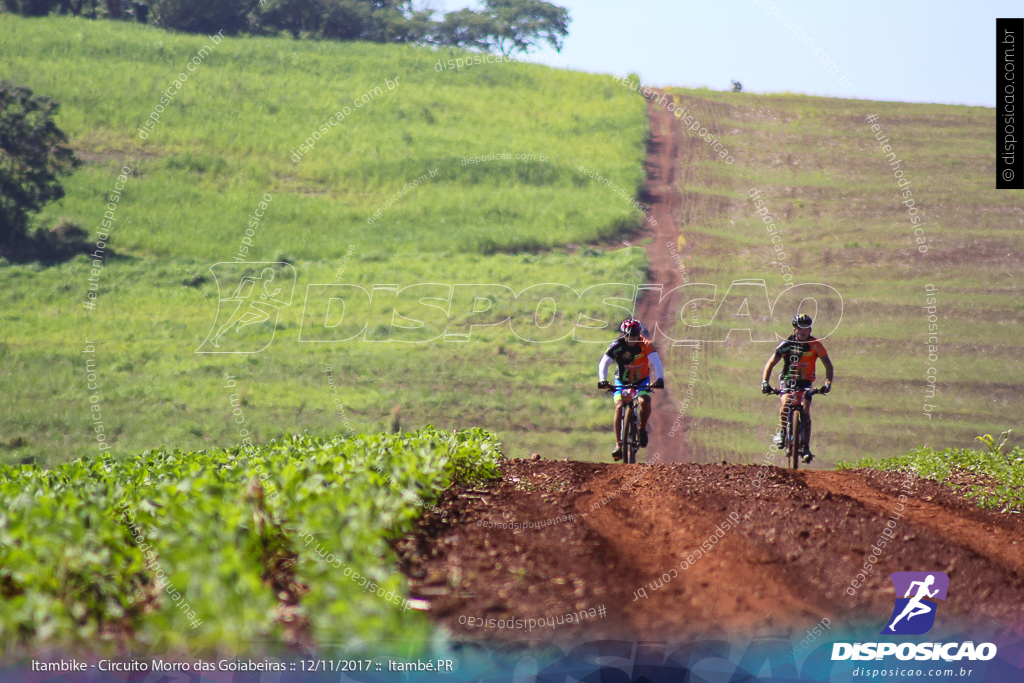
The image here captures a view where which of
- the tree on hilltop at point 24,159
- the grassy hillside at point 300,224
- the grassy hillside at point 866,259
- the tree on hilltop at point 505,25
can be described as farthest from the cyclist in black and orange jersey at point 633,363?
the tree on hilltop at point 505,25

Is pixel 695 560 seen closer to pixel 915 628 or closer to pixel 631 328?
pixel 915 628

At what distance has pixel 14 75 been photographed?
41.9 m

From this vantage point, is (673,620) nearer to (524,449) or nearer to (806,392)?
(806,392)

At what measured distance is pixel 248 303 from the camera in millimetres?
32156

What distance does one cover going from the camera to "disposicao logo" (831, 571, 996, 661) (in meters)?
4.79

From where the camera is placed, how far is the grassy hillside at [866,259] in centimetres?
2267

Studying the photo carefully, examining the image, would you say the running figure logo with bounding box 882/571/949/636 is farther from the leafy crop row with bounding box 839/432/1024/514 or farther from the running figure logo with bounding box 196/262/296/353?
the running figure logo with bounding box 196/262/296/353

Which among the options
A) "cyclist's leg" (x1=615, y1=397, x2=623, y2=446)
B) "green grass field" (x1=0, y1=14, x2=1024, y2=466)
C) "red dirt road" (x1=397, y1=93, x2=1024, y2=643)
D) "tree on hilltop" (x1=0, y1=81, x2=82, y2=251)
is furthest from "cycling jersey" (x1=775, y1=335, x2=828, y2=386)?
"tree on hilltop" (x1=0, y1=81, x2=82, y2=251)

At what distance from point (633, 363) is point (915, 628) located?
7.05 meters

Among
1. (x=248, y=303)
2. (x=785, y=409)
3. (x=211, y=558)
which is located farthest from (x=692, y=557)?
(x=248, y=303)

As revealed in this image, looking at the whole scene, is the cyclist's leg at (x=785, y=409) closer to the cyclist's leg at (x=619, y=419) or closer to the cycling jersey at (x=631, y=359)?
the cycling jersey at (x=631, y=359)

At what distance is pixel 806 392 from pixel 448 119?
110ft

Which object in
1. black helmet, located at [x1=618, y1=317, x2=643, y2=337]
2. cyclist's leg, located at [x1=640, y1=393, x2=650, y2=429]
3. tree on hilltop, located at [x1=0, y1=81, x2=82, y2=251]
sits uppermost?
tree on hilltop, located at [x1=0, y1=81, x2=82, y2=251]

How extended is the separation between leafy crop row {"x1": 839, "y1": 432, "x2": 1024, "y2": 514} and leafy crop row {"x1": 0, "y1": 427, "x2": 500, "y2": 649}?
6.42 meters
